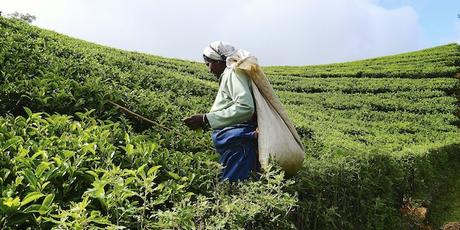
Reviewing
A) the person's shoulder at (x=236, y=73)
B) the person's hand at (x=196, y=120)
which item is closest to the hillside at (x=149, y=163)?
the person's hand at (x=196, y=120)

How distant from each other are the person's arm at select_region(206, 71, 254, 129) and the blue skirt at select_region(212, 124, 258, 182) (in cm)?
9

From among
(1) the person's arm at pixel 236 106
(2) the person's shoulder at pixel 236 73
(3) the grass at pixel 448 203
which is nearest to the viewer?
(1) the person's arm at pixel 236 106

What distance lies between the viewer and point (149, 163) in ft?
11.5

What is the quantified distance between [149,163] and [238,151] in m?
0.65

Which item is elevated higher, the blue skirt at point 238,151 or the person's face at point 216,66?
the person's face at point 216,66

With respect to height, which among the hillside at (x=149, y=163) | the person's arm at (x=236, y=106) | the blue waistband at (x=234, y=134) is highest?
the person's arm at (x=236, y=106)

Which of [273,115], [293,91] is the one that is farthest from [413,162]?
[293,91]

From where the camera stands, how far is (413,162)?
23.5ft

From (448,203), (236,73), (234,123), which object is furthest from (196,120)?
(448,203)

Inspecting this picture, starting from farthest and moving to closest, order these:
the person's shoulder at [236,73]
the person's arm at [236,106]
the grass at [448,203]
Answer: the grass at [448,203] < the person's shoulder at [236,73] < the person's arm at [236,106]

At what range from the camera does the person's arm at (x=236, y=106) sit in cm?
342

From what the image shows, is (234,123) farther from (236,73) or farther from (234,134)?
(236,73)

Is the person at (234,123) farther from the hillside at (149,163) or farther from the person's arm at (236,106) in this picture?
the hillside at (149,163)

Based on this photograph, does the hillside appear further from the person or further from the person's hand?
the person's hand
